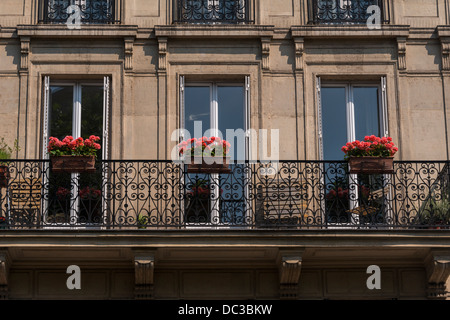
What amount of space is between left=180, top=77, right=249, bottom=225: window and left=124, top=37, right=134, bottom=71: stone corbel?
907 mm

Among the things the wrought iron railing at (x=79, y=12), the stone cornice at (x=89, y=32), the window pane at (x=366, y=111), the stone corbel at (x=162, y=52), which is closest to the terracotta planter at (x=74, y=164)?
the stone corbel at (x=162, y=52)

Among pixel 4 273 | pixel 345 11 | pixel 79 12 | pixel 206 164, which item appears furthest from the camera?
pixel 345 11

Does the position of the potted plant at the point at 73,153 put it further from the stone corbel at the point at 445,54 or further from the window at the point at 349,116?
the stone corbel at the point at 445,54

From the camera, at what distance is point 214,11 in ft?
56.1

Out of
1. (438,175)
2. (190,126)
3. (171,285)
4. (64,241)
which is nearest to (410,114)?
(438,175)

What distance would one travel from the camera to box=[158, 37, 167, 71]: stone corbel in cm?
1677

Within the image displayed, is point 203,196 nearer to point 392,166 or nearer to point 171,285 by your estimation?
point 171,285

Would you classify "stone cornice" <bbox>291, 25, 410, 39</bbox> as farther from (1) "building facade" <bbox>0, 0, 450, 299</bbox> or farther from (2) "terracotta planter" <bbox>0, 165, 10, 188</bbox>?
(2) "terracotta planter" <bbox>0, 165, 10, 188</bbox>

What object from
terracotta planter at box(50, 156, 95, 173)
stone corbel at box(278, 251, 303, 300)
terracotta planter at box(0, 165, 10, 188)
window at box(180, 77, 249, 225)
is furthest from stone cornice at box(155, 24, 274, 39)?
stone corbel at box(278, 251, 303, 300)

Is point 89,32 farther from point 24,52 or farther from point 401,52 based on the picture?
point 401,52

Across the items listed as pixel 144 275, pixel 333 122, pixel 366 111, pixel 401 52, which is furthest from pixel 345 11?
pixel 144 275

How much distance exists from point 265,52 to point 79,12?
3.21 meters

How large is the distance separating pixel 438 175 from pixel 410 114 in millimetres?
1392

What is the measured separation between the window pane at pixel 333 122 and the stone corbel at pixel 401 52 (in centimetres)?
104
